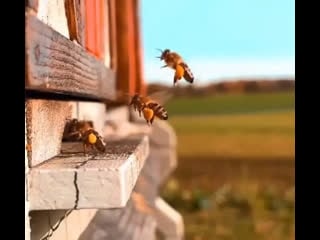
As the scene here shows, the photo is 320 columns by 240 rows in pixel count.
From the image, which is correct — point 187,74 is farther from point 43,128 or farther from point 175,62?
point 43,128

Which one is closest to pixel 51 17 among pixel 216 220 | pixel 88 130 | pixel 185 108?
pixel 88 130

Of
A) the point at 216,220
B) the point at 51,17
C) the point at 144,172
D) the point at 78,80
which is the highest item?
the point at 51,17

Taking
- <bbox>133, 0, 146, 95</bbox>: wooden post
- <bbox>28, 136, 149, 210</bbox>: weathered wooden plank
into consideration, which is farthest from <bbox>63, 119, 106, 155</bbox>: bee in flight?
<bbox>133, 0, 146, 95</bbox>: wooden post

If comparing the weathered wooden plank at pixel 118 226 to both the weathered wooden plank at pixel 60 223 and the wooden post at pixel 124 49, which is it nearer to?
the weathered wooden plank at pixel 60 223

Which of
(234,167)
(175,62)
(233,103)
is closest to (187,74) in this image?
(175,62)

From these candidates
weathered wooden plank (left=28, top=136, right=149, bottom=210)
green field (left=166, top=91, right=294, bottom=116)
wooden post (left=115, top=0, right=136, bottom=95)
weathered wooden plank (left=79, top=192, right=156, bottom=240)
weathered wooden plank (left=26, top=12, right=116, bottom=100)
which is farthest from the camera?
green field (left=166, top=91, right=294, bottom=116)

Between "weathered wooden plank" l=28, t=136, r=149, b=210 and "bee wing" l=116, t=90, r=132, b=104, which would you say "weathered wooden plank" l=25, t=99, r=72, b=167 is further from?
"bee wing" l=116, t=90, r=132, b=104
